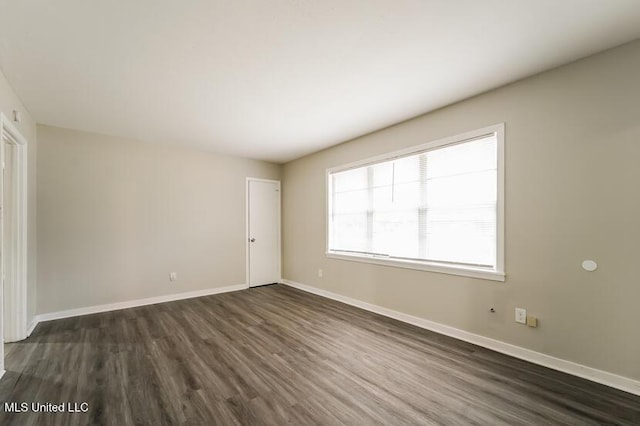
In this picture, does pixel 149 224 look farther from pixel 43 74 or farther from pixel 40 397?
pixel 40 397

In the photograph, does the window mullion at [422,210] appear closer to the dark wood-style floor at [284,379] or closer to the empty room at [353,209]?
the empty room at [353,209]

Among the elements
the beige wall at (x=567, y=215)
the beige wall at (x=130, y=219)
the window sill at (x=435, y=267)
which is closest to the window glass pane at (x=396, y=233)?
the window sill at (x=435, y=267)

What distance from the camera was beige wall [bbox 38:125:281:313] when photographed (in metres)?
3.60

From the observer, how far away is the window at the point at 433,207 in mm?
2779

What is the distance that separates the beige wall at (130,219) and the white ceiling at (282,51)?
826 millimetres

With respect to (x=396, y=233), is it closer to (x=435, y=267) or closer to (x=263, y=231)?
(x=435, y=267)

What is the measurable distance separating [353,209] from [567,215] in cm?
261

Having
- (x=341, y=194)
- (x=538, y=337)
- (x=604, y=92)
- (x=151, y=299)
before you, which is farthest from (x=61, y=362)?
(x=604, y=92)

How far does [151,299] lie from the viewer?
426 centimetres

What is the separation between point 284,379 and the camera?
7.12 feet

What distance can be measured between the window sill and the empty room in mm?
24

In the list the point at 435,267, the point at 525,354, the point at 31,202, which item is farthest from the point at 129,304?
the point at 525,354

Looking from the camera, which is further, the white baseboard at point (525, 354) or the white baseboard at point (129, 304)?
the white baseboard at point (129, 304)

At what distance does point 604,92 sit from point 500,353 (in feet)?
7.87
